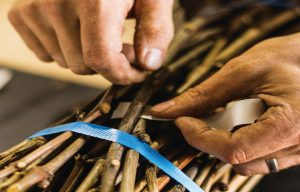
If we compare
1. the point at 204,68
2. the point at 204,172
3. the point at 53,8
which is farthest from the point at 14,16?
the point at 204,172

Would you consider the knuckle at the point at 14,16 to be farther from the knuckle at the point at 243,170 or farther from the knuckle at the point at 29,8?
the knuckle at the point at 243,170

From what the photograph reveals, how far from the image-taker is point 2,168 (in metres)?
0.57

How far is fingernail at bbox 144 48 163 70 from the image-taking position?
2.31ft

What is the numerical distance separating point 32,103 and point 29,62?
0.33m

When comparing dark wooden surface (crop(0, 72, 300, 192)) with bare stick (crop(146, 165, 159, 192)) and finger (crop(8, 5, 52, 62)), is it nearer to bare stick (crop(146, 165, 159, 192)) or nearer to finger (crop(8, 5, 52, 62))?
finger (crop(8, 5, 52, 62))

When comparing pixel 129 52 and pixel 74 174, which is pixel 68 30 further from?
pixel 74 174

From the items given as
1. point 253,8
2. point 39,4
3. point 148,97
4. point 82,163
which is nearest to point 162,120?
point 148,97

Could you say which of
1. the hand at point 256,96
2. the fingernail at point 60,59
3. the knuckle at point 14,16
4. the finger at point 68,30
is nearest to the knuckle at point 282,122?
the hand at point 256,96

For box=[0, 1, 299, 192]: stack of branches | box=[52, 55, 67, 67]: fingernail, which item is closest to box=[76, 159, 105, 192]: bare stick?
box=[0, 1, 299, 192]: stack of branches

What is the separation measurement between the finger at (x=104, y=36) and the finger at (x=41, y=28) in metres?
0.15

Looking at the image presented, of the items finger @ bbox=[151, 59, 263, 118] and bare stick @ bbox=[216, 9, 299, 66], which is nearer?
finger @ bbox=[151, 59, 263, 118]

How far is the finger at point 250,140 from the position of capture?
55 centimetres

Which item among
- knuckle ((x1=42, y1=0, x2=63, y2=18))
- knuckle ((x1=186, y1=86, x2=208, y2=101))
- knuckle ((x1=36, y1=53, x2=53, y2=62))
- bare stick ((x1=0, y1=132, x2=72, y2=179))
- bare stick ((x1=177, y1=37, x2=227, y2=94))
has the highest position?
knuckle ((x1=42, y1=0, x2=63, y2=18))

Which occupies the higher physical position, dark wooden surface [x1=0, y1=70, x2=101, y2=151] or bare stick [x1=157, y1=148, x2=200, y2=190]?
dark wooden surface [x1=0, y1=70, x2=101, y2=151]
